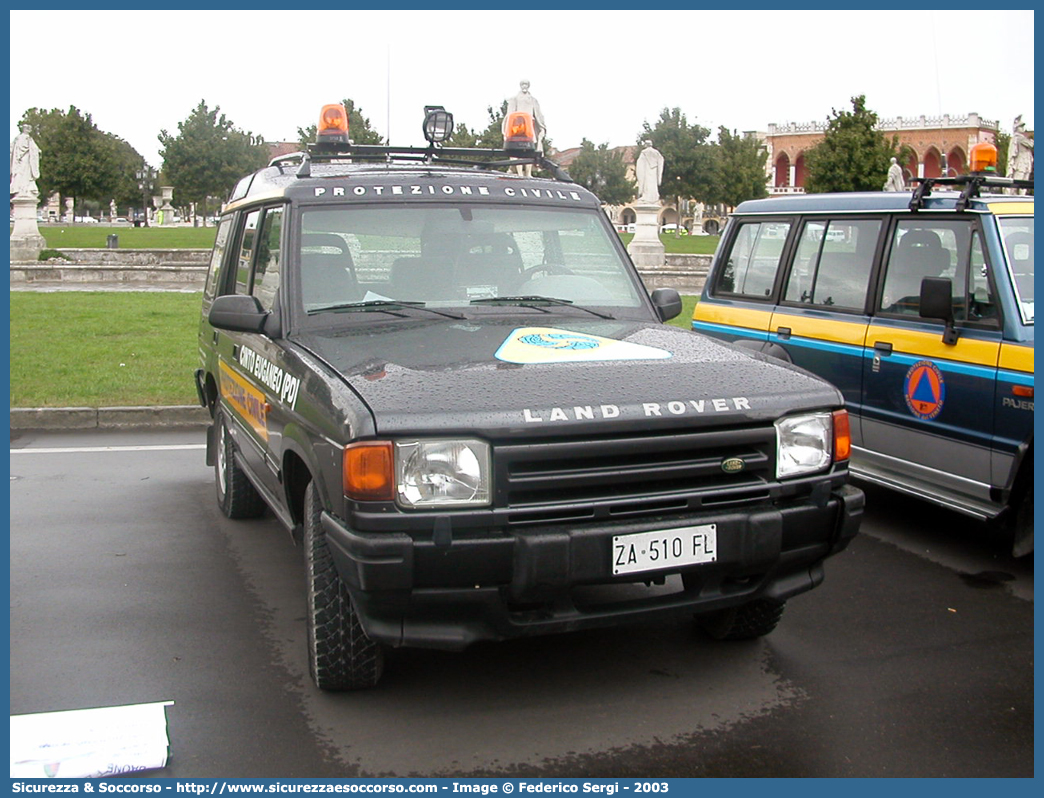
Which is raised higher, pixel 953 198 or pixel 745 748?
pixel 953 198

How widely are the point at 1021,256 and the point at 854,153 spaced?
45240 mm

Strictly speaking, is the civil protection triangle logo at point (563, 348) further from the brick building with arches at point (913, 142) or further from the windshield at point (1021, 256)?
the brick building with arches at point (913, 142)

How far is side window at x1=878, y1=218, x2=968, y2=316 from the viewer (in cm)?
571

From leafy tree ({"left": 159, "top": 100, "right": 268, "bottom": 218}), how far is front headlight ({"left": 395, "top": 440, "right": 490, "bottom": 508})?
6575 cm

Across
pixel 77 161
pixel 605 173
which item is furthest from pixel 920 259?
pixel 77 161

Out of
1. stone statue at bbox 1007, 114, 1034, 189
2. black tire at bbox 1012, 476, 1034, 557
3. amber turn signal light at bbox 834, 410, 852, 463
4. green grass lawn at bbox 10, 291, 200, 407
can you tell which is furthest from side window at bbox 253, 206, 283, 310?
stone statue at bbox 1007, 114, 1034, 189

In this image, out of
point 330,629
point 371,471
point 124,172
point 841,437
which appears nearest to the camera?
point 371,471

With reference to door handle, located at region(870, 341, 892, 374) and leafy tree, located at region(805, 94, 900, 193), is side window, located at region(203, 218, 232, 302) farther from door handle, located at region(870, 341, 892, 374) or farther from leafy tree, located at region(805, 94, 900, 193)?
leafy tree, located at region(805, 94, 900, 193)

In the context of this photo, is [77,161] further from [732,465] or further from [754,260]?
[732,465]

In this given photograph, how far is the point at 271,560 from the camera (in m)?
5.73

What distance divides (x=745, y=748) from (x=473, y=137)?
61832mm

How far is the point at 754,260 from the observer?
292 inches
